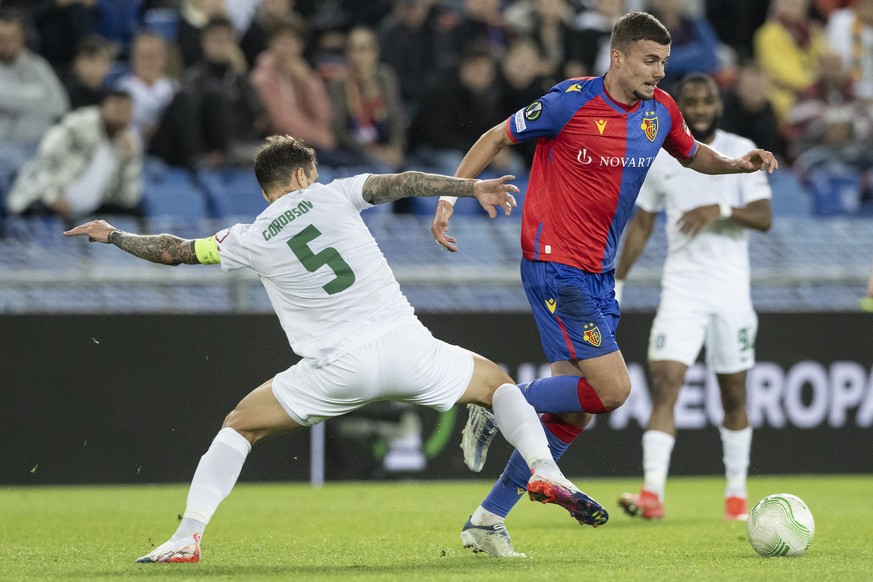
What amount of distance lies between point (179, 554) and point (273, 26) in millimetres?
8065

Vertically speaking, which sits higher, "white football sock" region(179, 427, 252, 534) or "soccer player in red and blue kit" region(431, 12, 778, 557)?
"soccer player in red and blue kit" region(431, 12, 778, 557)

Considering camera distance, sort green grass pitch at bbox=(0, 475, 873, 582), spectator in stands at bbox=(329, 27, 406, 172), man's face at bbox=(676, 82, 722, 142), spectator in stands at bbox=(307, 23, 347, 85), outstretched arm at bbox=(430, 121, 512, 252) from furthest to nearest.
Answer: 1. spectator in stands at bbox=(307, 23, 347, 85)
2. spectator in stands at bbox=(329, 27, 406, 172)
3. man's face at bbox=(676, 82, 722, 142)
4. outstretched arm at bbox=(430, 121, 512, 252)
5. green grass pitch at bbox=(0, 475, 873, 582)

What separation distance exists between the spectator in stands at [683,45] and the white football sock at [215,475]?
30.5 ft

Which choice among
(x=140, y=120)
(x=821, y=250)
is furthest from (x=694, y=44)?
(x=140, y=120)

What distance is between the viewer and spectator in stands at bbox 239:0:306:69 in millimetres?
13828

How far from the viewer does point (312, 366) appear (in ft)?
19.8

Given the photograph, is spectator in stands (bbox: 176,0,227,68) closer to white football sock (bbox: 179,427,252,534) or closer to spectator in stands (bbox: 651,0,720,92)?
spectator in stands (bbox: 651,0,720,92)

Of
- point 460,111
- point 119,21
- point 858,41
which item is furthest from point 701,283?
point 858,41

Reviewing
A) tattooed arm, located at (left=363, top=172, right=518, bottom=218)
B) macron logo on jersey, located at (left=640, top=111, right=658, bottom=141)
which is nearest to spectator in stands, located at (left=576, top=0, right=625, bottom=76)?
macron logo on jersey, located at (left=640, top=111, right=658, bottom=141)

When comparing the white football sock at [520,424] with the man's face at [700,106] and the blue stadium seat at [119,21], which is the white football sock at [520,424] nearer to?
the man's face at [700,106]

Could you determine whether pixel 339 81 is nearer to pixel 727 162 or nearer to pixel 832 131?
pixel 832 131

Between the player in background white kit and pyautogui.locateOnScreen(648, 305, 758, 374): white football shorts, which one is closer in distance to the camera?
the player in background white kit

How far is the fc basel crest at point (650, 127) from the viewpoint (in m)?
6.61

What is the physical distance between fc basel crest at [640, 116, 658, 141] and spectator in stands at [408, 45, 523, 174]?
6609 millimetres
